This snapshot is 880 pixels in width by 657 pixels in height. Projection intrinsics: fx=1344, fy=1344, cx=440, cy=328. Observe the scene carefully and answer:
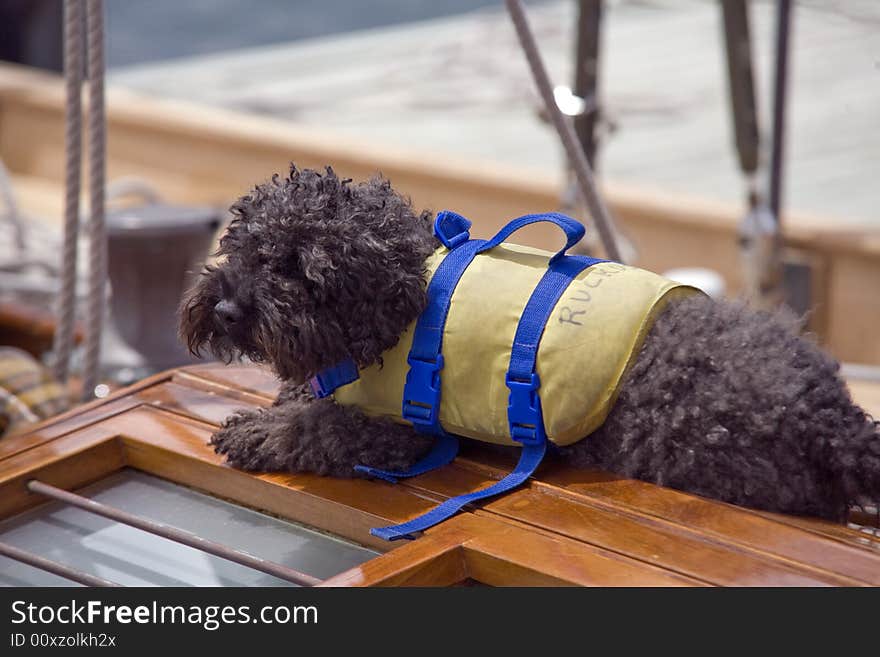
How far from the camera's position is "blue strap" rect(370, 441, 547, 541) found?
1322 millimetres

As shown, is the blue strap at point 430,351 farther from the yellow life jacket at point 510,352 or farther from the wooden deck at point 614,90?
the wooden deck at point 614,90

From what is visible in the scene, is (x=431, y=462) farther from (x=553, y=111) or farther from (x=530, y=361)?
(x=553, y=111)

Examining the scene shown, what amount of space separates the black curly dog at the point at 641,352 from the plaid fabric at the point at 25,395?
902mm

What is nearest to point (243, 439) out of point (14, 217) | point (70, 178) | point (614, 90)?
point (70, 178)

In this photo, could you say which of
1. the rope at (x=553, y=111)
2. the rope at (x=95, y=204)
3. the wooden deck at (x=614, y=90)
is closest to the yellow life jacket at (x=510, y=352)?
the rope at (x=553, y=111)

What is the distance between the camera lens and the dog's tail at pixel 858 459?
1.33 meters

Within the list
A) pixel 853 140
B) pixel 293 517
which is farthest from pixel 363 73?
pixel 293 517

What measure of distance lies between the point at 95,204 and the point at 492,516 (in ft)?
3.28

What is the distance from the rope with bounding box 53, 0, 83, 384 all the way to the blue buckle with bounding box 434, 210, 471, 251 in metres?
0.80

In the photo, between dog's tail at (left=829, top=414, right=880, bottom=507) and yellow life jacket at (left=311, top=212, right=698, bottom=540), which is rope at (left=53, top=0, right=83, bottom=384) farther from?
dog's tail at (left=829, top=414, right=880, bottom=507)
